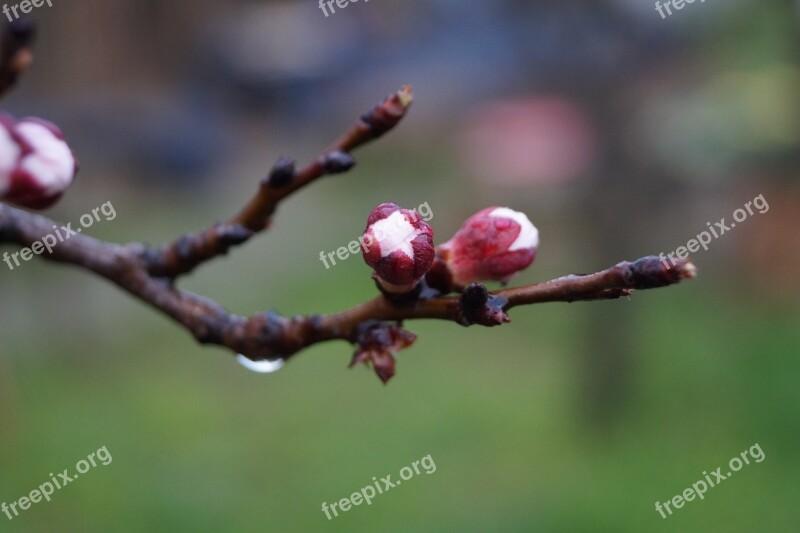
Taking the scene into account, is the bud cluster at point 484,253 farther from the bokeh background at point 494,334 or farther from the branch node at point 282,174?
the bokeh background at point 494,334

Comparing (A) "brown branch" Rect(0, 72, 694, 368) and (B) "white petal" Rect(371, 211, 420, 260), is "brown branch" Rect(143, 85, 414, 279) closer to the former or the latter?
(A) "brown branch" Rect(0, 72, 694, 368)

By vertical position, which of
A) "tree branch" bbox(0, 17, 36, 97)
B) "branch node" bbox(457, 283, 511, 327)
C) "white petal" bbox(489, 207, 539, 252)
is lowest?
"branch node" bbox(457, 283, 511, 327)

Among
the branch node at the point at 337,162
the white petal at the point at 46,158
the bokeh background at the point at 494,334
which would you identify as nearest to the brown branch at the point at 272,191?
the branch node at the point at 337,162

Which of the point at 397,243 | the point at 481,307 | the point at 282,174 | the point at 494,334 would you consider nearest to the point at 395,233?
the point at 397,243

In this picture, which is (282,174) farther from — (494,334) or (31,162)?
(494,334)

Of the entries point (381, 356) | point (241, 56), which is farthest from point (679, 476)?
point (241, 56)

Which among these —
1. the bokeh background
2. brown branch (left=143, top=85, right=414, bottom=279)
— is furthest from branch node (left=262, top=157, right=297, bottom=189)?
the bokeh background

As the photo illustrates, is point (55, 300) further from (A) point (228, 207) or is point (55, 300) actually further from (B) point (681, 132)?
(B) point (681, 132)
